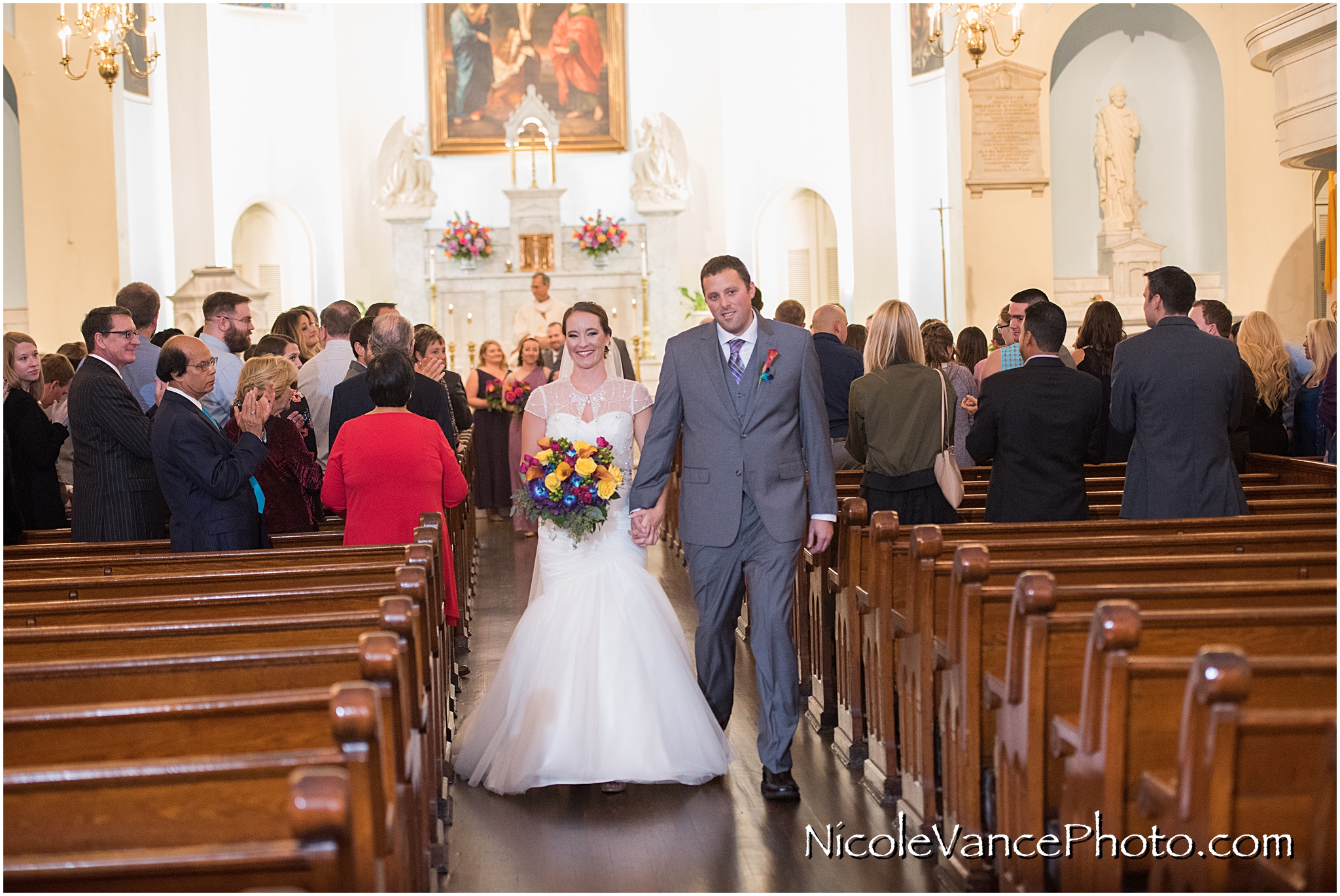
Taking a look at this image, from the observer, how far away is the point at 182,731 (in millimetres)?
2264

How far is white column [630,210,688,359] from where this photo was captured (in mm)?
15984

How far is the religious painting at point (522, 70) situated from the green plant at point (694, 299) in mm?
2392

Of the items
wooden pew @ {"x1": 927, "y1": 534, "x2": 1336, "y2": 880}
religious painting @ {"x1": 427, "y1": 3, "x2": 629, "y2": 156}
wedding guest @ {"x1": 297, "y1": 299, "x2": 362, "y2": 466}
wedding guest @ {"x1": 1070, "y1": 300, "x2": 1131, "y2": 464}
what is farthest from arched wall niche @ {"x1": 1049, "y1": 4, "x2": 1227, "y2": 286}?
wooden pew @ {"x1": 927, "y1": 534, "x2": 1336, "y2": 880}

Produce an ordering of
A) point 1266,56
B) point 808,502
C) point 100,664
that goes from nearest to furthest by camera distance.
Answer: point 100,664
point 808,502
point 1266,56

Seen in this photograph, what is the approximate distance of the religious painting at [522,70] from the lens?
16797 mm

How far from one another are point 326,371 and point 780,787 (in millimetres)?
3565

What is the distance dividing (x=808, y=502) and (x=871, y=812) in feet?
3.34

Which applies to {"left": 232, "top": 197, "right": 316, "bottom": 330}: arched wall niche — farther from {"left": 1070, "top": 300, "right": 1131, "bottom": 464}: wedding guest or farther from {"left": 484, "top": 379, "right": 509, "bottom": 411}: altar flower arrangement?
{"left": 1070, "top": 300, "right": 1131, "bottom": 464}: wedding guest

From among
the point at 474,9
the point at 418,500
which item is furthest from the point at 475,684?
the point at 474,9

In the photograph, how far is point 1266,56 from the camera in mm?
8578

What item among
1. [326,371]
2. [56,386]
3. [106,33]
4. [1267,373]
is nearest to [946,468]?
[1267,373]

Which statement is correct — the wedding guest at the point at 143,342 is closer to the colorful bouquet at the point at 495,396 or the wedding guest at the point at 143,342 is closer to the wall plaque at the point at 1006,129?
the colorful bouquet at the point at 495,396

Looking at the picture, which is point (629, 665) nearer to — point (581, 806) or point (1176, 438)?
point (581, 806)

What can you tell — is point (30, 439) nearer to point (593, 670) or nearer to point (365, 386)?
point (365, 386)
